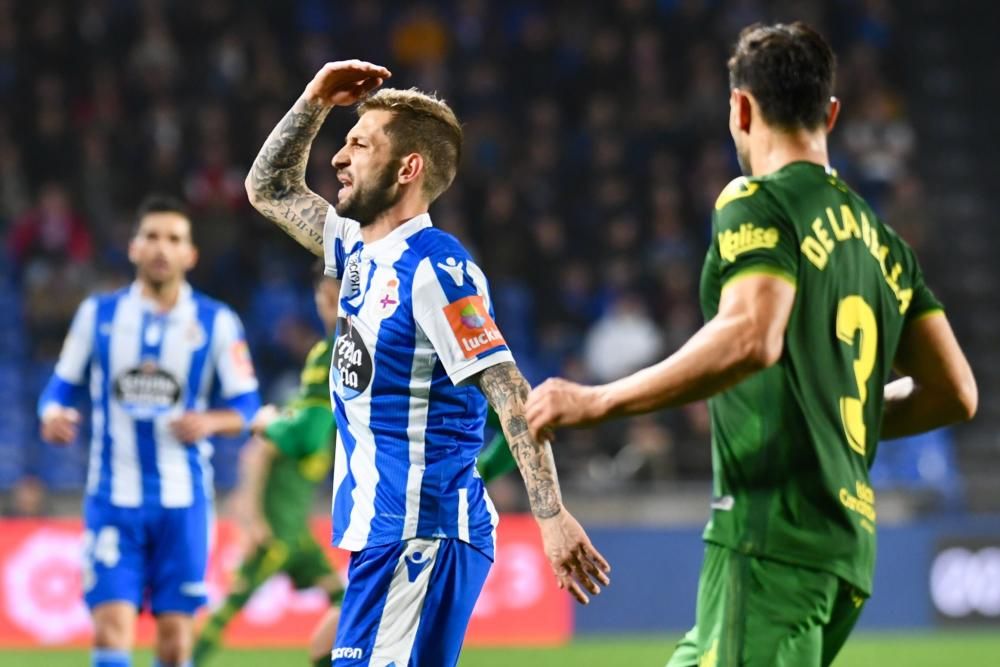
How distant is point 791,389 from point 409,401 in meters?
1.32

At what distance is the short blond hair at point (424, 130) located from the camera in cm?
479

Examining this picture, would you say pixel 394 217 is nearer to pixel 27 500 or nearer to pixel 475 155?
pixel 27 500

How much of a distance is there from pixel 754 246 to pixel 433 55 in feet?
52.1

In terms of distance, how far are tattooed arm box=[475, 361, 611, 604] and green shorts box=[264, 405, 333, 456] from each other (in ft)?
6.42

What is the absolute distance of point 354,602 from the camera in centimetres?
456

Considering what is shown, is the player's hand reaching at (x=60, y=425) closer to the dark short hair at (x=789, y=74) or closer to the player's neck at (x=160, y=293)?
Result: the player's neck at (x=160, y=293)

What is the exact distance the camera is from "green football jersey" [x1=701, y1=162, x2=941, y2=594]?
3.67 metres

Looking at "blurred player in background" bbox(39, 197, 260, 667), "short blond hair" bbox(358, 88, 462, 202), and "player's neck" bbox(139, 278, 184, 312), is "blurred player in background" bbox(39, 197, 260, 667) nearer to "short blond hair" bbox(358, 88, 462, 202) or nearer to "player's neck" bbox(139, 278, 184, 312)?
"player's neck" bbox(139, 278, 184, 312)

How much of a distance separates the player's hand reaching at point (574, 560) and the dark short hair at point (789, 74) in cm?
118

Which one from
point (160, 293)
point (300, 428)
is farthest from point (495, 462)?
point (160, 293)

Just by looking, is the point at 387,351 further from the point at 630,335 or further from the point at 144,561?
the point at 630,335

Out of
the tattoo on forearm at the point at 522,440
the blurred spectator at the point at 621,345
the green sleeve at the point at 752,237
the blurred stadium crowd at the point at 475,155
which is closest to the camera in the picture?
the green sleeve at the point at 752,237

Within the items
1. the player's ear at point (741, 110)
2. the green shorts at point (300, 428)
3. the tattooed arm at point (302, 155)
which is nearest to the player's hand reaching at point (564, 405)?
the player's ear at point (741, 110)

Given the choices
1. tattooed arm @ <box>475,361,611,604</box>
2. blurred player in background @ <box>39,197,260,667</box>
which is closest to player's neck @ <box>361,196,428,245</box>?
tattooed arm @ <box>475,361,611,604</box>
